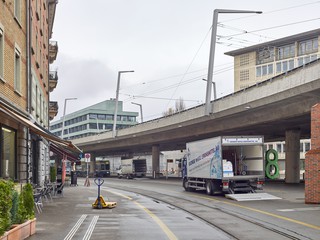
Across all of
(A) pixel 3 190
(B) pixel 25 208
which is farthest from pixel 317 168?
(A) pixel 3 190

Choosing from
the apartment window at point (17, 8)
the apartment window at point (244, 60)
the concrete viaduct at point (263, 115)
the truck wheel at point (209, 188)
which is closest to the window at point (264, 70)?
the apartment window at point (244, 60)

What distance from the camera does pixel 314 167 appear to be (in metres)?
19.7

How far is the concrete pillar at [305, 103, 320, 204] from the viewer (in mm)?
19484

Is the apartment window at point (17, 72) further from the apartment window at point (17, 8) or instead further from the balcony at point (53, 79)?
the balcony at point (53, 79)

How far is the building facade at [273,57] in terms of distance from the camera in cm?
9538

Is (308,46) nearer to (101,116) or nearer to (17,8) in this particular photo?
(101,116)

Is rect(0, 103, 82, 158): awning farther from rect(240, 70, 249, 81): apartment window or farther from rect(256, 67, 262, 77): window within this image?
rect(240, 70, 249, 81): apartment window

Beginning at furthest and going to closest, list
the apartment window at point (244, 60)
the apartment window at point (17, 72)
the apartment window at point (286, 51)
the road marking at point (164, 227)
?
the apartment window at point (244, 60) → the apartment window at point (286, 51) → the apartment window at point (17, 72) → the road marking at point (164, 227)

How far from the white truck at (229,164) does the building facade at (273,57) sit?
68.0 metres

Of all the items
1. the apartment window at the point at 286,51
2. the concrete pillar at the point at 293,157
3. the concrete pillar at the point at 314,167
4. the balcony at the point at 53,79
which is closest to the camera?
the concrete pillar at the point at 314,167

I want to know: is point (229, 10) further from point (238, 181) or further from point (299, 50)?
point (299, 50)

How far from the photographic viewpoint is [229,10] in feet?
114

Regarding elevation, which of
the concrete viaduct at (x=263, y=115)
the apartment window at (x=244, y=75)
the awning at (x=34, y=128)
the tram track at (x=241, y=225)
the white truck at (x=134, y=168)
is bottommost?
the white truck at (x=134, y=168)

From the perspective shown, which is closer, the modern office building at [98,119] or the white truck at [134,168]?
the white truck at [134,168]
